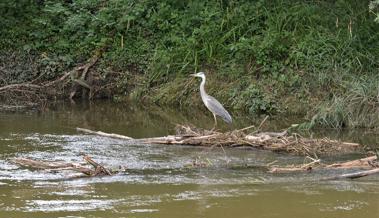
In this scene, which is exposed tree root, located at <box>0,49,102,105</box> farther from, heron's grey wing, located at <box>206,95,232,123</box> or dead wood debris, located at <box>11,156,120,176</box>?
dead wood debris, located at <box>11,156,120,176</box>

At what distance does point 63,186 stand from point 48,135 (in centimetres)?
445

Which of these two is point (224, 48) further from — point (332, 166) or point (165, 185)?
point (165, 185)

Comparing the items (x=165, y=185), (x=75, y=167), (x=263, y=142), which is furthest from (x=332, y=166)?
(x=75, y=167)

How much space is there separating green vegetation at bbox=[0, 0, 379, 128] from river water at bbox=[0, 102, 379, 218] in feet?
10.6

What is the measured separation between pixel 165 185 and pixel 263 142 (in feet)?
10.2

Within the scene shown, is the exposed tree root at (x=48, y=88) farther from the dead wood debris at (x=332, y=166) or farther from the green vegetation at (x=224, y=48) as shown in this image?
the dead wood debris at (x=332, y=166)

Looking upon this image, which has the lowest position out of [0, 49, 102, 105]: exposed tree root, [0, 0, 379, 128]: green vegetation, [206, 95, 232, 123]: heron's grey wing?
[0, 49, 102, 105]: exposed tree root

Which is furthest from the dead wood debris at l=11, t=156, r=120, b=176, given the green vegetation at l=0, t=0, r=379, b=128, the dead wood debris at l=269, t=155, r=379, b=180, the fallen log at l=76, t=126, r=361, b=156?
the green vegetation at l=0, t=0, r=379, b=128

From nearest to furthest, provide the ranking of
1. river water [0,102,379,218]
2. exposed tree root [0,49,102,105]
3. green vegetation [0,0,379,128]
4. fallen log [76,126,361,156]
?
river water [0,102,379,218] → fallen log [76,126,361,156] → green vegetation [0,0,379,128] → exposed tree root [0,49,102,105]

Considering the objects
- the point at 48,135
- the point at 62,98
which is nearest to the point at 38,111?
the point at 62,98

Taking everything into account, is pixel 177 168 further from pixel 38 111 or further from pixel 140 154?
pixel 38 111

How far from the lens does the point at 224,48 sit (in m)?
18.9

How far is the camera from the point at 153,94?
62.1 feet

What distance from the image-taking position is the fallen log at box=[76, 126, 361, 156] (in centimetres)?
1165
